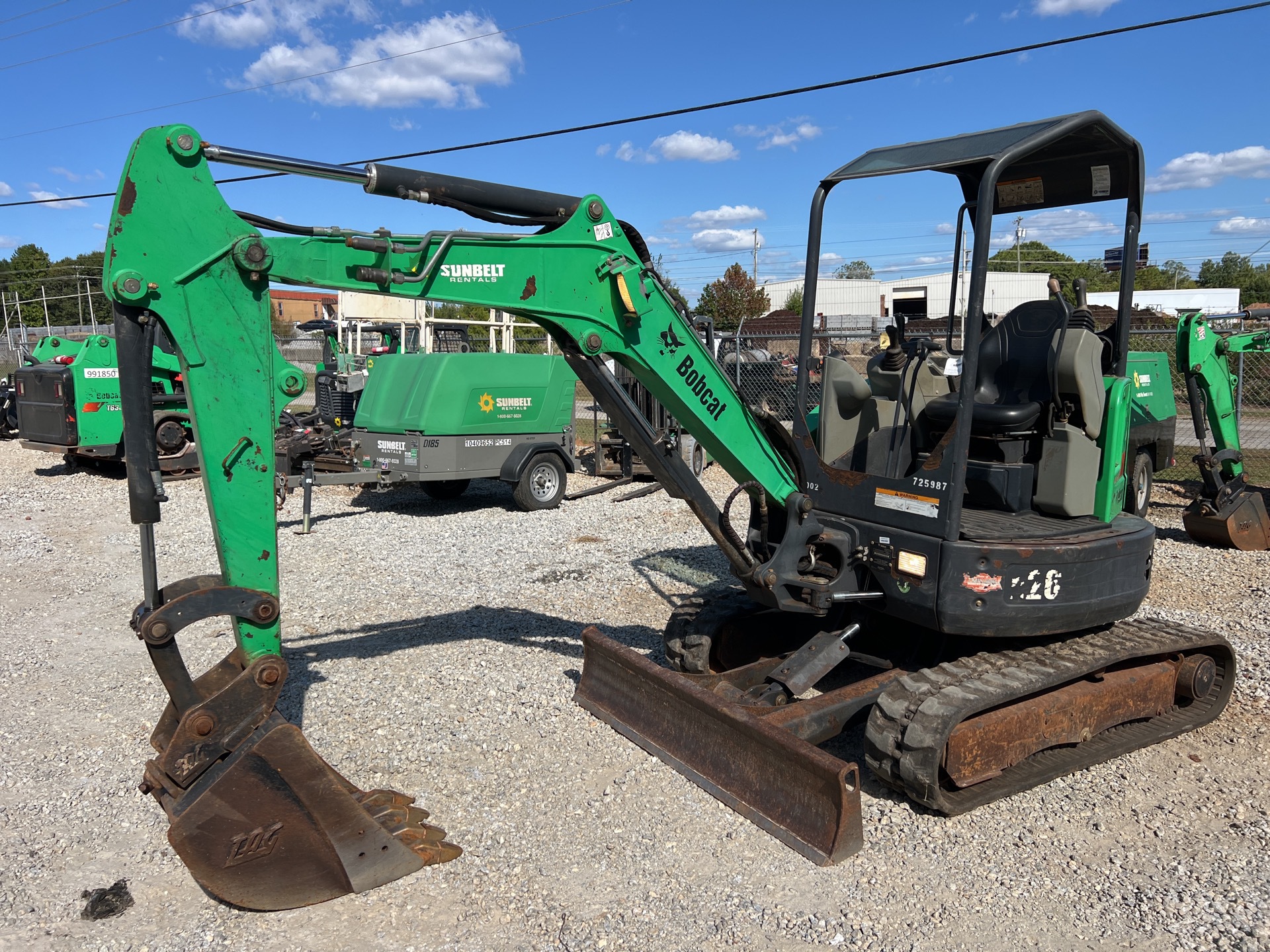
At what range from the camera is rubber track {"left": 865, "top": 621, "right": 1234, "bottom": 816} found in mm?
4098

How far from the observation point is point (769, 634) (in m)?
5.87

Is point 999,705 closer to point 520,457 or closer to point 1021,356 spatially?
point 1021,356

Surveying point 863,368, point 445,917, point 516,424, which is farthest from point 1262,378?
point 445,917

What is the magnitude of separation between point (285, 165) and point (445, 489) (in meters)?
9.05

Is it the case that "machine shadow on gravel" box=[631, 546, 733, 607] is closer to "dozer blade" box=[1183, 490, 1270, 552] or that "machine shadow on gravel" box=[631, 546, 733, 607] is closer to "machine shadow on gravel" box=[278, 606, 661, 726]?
"machine shadow on gravel" box=[278, 606, 661, 726]

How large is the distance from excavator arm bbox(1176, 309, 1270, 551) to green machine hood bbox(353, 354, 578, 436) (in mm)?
6758

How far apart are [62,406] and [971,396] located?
535 inches

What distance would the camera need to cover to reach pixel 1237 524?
9.31 meters

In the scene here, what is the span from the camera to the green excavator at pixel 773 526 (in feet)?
11.4

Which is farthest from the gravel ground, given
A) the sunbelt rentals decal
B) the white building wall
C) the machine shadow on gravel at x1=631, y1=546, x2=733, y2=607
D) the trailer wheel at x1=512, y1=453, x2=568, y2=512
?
the white building wall

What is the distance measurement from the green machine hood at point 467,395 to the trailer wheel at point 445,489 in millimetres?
1171

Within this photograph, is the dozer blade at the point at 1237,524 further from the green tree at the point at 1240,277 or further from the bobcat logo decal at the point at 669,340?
the green tree at the point at 1240,277

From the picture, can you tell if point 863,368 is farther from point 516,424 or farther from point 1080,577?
point 516,424

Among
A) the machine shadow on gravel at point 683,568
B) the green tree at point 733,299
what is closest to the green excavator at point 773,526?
the machine shadow on gravel at point 683,568
